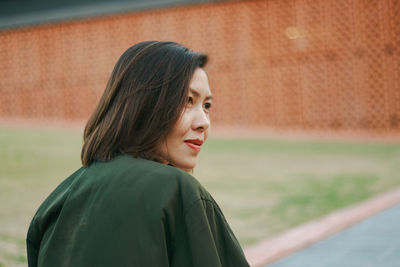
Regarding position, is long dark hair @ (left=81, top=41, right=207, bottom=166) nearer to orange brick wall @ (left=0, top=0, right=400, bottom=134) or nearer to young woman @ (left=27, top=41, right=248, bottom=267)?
young woman @ (left=27, top=41, right=248, bottom=267)

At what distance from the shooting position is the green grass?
455 centimetres

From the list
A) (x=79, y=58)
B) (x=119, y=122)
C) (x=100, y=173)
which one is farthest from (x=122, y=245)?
(x=79, y=58)

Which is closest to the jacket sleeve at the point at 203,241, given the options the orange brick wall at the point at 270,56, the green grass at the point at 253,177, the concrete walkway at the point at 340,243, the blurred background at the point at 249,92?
the concrete walkway at the point at 340,243

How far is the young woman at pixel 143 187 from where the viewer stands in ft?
3.32

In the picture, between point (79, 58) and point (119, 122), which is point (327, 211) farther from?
point (79, 58)

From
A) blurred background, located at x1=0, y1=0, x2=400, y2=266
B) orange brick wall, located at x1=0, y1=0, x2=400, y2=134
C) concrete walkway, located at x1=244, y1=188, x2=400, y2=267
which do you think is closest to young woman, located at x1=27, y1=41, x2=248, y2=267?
concrete walkway, located at x1=244, y1=188, x2=400, y2=267

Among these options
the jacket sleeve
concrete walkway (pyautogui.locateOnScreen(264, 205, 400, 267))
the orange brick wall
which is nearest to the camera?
the jacket sleeve

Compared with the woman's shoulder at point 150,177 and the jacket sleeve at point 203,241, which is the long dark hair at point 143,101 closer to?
the woman's shoulder at point 150,177

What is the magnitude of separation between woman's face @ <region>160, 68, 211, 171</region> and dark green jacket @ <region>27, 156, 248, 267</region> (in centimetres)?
13

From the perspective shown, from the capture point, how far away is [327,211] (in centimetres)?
489

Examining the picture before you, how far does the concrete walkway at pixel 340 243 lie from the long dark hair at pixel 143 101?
7.34 feet

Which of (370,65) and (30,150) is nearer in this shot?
(30,150)

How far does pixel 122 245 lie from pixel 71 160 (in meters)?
6.88

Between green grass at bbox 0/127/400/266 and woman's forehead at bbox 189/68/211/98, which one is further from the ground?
woman's forehead at bbox 189/68/211/98
